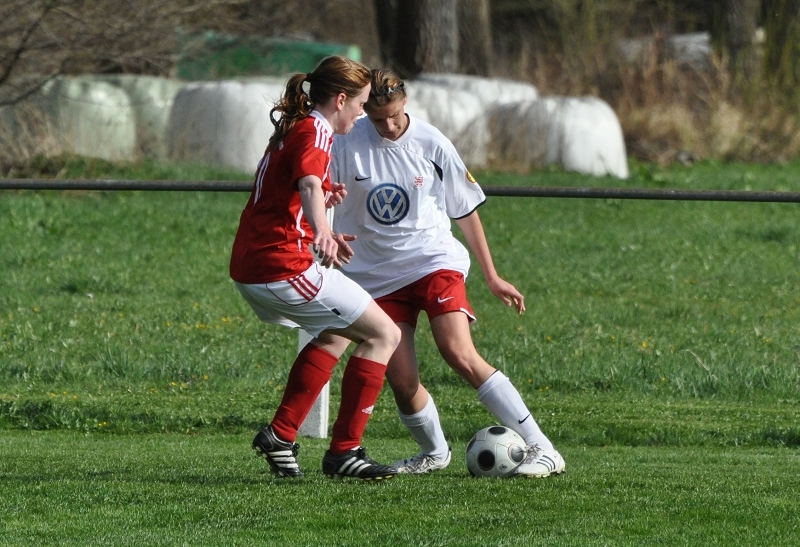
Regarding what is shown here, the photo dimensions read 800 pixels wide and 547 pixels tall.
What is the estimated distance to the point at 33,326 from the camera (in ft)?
34.9

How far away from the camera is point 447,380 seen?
9523 millimetres

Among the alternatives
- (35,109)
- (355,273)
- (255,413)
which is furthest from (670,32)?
(355,273)

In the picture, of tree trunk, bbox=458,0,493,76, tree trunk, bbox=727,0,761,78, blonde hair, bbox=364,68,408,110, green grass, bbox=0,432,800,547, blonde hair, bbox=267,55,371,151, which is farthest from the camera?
tree trunk, bbox=727,0,761,78

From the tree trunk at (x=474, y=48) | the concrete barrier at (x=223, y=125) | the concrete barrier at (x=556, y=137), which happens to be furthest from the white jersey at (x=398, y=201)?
the tree trunk at (x=474, y=48)

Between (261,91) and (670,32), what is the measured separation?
12244mm

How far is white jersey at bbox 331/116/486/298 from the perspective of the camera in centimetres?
582

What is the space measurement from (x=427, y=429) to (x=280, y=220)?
1.42 meters

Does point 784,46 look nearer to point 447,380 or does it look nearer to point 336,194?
point 447,380

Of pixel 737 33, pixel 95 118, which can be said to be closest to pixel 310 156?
pixel 95 118

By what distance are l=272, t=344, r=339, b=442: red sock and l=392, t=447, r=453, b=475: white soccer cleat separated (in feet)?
2.22

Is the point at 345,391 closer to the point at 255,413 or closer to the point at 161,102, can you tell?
the point at 255,413

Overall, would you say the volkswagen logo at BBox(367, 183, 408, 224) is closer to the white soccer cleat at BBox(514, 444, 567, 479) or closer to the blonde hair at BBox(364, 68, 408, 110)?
the blonde hair at BBox(364, 68, 408, 110)

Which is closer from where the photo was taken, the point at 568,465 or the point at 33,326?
the point at 568,465

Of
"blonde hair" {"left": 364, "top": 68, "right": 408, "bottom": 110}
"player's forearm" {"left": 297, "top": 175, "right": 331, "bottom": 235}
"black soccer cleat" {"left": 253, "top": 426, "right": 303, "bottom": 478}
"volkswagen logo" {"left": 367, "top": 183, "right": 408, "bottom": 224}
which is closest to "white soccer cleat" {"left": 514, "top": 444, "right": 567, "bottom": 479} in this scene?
"black soccer cleat" {"left": 253, "top": 426, "right": 303, "bottom": 478}
